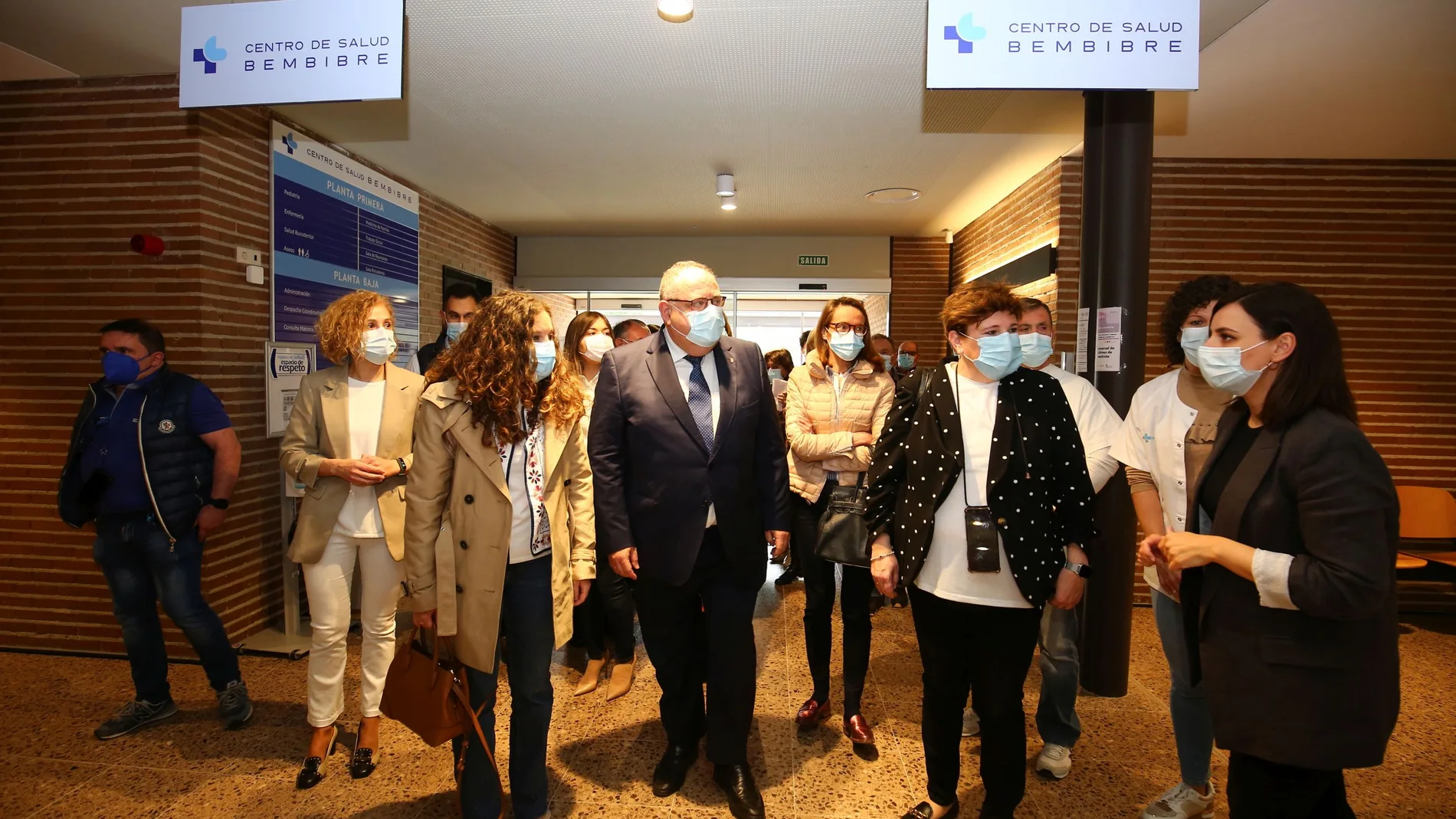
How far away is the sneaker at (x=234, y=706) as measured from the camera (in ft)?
9.57

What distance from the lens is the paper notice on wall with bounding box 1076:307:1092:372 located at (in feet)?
10.9

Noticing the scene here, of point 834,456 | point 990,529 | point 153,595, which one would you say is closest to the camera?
point 990,529

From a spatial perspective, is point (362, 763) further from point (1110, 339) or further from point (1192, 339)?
point (1110, 339)

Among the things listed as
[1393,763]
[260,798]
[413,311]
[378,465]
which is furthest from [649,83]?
[1393,763]

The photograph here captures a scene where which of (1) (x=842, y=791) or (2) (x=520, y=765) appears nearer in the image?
(2) (x=520, y=765)

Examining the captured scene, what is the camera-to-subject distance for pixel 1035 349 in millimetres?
2160

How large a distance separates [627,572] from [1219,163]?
16.3 feet

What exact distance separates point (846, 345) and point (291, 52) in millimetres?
2223

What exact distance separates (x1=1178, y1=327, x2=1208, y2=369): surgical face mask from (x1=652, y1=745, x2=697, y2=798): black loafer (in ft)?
7.18

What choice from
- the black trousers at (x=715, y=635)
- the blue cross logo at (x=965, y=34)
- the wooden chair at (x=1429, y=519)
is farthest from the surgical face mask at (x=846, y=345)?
the wooden chair at (x=1429, y=519)

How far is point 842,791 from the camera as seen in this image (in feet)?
8.23

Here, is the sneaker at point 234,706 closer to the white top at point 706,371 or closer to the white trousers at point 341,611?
the white trousers at point 341,611

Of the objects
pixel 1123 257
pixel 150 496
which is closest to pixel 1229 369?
pixel 1123 257

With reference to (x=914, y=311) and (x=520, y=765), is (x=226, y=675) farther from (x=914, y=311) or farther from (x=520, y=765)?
(x=914, y=311)
